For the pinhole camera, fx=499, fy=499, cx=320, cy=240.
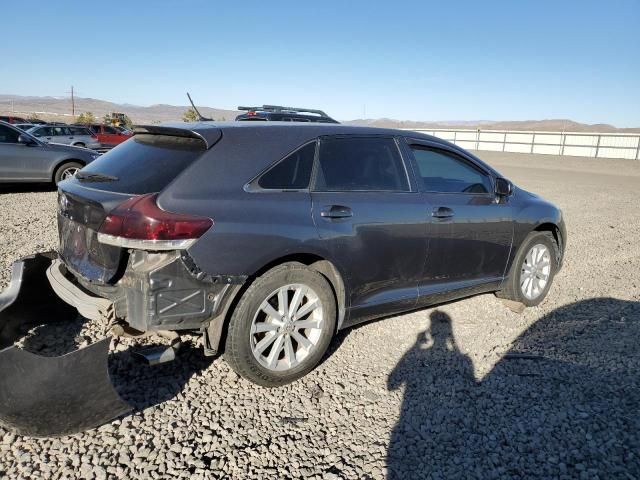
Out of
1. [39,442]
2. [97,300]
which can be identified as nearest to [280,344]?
[97,300]

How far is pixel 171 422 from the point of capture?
2.87m

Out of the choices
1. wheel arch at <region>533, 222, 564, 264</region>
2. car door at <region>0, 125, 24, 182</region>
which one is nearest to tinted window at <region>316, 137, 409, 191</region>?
wheel arch at <region>533, 222, 564, 264</region>

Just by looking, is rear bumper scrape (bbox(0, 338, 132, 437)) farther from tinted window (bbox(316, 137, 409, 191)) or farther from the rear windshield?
tinted window (bbox(316, 137, 409, 191))

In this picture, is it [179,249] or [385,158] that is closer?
[179,249]

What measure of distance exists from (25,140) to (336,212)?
31.9ft

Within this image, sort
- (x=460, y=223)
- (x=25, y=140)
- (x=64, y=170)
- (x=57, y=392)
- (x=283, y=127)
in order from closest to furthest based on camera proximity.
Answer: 1. (x=57, y=392)
2. (x=283, y=127)
3. (x=460, y=223)
4. (x=25, y=140)
5. (x=64, y=170)

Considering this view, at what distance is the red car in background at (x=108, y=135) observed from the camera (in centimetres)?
2628

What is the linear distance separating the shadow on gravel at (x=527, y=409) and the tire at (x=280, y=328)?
64 centimetres

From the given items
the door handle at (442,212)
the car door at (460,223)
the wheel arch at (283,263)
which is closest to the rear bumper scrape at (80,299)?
the wheel arch at (283,263)

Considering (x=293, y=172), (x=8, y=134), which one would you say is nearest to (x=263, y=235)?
(x=293, y=172)

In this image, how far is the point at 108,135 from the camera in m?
26.9

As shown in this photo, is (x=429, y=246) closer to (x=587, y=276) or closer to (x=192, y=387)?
(x=192, y=387)

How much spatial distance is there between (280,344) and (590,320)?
3.02 metres

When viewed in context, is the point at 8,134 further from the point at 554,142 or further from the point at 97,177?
the point at 554,142
